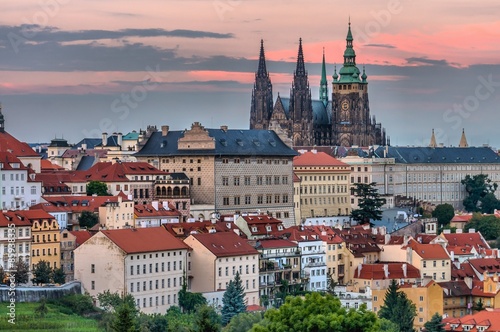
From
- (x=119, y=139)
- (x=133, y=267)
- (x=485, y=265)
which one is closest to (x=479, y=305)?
(x=485, y=265)

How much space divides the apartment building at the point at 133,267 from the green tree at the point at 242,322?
27.7ft

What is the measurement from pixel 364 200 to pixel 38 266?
5690 cm

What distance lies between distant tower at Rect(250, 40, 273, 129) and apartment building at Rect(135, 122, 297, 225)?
64.6m

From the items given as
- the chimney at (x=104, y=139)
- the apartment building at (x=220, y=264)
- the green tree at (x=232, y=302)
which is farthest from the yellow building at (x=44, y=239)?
the chimney at (x=104, y=139)

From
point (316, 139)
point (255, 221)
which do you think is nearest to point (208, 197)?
point (255, 221)

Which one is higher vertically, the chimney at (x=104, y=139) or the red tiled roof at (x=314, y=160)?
the chimney at (x=104, y=139)

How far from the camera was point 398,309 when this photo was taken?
86.6 metres

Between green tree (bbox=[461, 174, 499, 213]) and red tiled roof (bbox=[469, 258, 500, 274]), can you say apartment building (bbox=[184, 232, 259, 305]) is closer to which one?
red tiled roof (bbox=[469, 258, 500, 274])

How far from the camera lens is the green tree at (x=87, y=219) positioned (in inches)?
4031

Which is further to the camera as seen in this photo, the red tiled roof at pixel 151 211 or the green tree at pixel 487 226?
the green tree at pixel 487 226

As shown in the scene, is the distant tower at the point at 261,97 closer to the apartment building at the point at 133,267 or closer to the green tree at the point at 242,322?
the apartment building at the point at 133,267

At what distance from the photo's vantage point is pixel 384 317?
86.6 m

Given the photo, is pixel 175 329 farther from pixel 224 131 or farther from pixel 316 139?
pixel 316 139

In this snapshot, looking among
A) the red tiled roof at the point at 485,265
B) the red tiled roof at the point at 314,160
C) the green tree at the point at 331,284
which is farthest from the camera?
the red tiled roof at the point at 314,160
